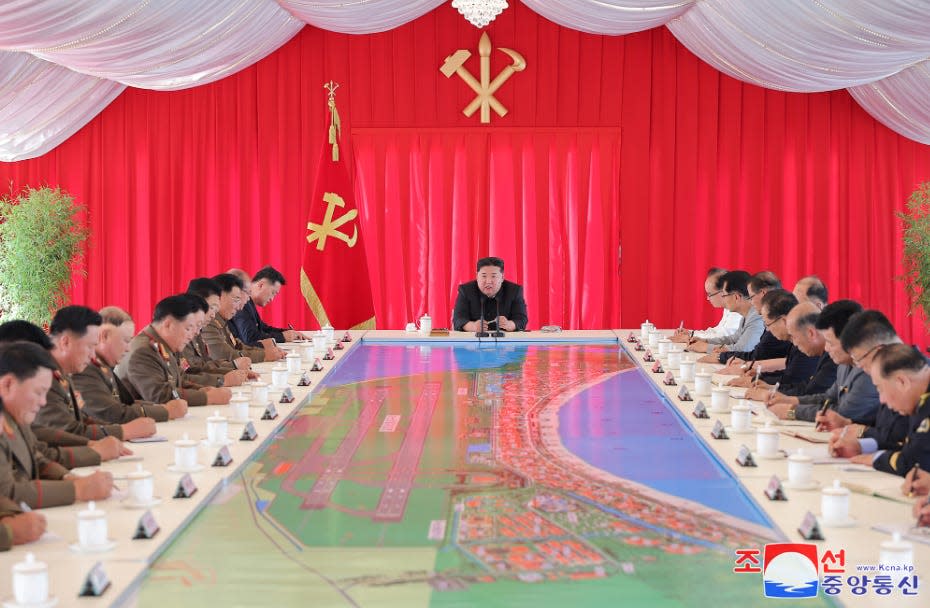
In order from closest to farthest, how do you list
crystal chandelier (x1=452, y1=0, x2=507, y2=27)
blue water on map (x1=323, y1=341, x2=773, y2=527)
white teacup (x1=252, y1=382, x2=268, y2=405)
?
blue water on map (x1=323, y1=341, x2=773, y2=527) → white teacup (x1=252, y1=382, x2=268, y2=405) → crystal chandelier (x1=452, y1=0, x2=507, y2=27)

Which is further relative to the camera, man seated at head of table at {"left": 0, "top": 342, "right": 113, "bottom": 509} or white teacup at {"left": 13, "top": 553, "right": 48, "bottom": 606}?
man seated at head of table at {"left": 0, "top": 342, "right": 113, "bottom": 509}

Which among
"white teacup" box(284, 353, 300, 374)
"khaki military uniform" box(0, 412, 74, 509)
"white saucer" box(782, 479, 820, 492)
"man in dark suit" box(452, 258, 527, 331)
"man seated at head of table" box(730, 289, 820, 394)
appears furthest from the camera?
"man in dark suit" box(452, 258, 527, 331)

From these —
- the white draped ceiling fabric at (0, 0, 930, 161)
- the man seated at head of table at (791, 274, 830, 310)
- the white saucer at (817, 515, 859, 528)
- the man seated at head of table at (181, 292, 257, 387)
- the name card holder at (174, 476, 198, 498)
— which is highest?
the white draped ceiling fabric at (0, 0, 930, 161)

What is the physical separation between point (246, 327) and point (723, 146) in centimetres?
490

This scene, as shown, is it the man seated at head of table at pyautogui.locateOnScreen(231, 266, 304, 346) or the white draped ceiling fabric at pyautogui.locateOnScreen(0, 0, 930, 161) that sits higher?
the white draped ceiling fabric at pyautogui.locateOnScreen(0, 0, 930, 161)

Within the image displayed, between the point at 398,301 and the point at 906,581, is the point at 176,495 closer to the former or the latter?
the point at 906,581

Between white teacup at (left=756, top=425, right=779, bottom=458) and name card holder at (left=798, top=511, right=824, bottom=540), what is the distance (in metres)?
0.81

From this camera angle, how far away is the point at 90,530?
8.34ft

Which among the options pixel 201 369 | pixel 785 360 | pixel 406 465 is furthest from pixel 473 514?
pixel 785 360

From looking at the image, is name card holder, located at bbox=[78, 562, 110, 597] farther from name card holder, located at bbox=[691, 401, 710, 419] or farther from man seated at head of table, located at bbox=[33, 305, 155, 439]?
name card holder, located at bbox=[691, 401, 710, 419]

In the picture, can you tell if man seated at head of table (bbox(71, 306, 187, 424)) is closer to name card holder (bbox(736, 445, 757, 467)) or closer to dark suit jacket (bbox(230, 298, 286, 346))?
name card holder (bbox(736, 445, 757, 467))

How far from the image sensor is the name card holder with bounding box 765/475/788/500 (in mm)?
3004

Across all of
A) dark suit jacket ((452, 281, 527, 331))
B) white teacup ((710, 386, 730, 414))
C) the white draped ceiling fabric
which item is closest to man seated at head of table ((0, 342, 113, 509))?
white teacup ((710, 386, 730, 414))

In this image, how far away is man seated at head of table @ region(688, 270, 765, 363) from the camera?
6.33m
